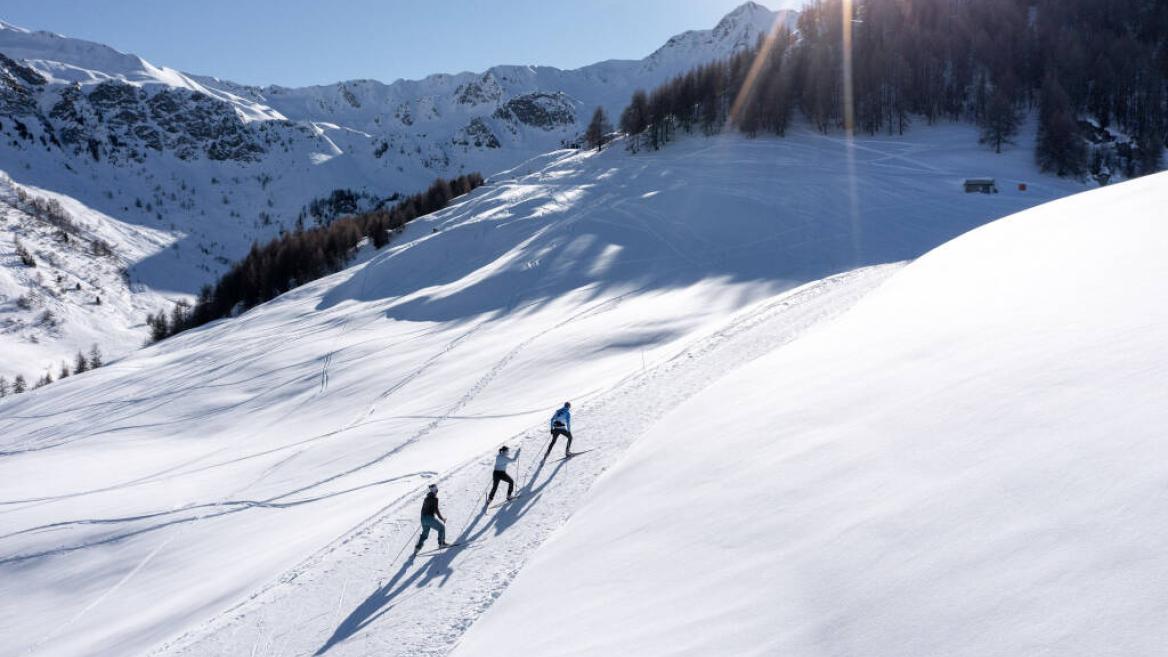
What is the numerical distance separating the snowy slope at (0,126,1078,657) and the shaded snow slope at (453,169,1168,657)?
277 centimetres

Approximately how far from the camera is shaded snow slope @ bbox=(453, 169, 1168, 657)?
4715 millimetres

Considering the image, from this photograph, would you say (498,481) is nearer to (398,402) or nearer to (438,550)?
(438,550)

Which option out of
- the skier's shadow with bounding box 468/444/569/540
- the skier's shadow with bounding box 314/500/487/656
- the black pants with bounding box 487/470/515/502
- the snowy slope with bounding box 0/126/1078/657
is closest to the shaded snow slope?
the skier's shadow with bounding box 468/444/569/540

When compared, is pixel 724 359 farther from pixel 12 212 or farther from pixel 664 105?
pixel 12 212

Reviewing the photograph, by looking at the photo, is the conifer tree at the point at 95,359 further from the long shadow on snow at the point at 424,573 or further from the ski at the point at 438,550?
the long shadow on snow at the point at 424,573

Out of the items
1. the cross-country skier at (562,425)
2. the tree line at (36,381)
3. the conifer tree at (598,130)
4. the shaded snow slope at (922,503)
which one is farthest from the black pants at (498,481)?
the tree line at (36,381)

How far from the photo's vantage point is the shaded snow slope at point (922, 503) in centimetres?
471

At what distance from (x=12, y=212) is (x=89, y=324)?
65.4m

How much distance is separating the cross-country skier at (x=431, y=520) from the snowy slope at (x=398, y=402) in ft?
1.91

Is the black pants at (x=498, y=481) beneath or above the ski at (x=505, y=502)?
above

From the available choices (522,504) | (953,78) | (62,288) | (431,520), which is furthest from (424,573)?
(62,288)

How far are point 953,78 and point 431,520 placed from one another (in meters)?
95.6

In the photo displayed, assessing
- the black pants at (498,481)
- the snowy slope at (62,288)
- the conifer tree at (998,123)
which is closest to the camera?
the black pants at (498,481)

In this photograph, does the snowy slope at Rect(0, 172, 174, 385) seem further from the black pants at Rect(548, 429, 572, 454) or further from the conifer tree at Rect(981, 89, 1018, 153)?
the conifer tree at Rect(981, 89, 1018, 153)
